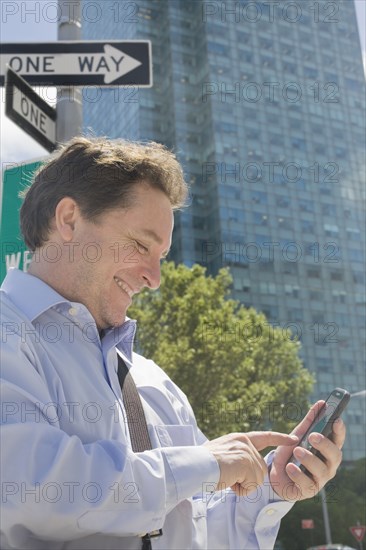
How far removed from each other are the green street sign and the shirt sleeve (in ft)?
6.71

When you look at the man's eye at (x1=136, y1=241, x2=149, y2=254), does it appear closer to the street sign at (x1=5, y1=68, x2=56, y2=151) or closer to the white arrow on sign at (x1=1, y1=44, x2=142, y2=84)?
the street sign at (x1=5, y1=68, x2=56, y2=151)

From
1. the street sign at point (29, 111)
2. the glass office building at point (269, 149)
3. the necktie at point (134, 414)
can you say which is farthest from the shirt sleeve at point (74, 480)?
the glass office building at point (269, 149)

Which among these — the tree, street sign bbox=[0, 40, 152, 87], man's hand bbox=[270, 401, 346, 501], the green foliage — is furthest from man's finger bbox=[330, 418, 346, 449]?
the green foliage

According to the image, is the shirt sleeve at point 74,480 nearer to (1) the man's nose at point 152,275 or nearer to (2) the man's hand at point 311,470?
(2) the man's hand at point 311,470

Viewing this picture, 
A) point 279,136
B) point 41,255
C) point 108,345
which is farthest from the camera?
point 279,136

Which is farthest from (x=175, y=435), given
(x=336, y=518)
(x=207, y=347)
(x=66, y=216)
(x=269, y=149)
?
(x=269, y=149)

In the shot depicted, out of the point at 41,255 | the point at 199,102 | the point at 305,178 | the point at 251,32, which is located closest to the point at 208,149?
the point at 199,102

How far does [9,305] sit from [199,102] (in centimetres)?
7130

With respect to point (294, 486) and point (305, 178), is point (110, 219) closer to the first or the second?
point (294, 486)

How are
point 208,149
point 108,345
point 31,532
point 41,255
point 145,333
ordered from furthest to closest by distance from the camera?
point 208,149 < point 145,333 < point 41,255 < point 108,345 < point 31,532

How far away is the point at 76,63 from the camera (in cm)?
408

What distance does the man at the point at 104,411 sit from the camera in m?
1.54

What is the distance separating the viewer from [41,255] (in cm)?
227

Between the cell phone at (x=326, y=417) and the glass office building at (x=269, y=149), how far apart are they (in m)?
58.7
